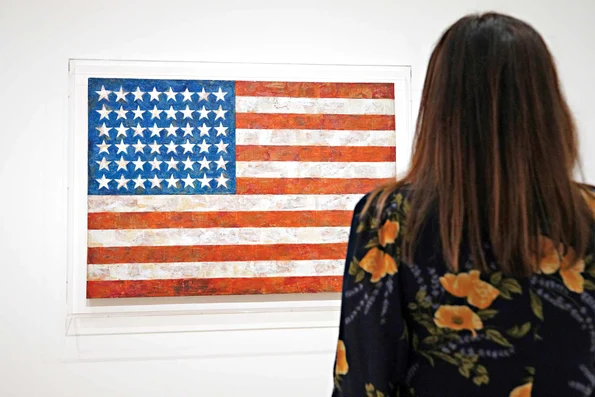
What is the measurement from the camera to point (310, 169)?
259 centimetres

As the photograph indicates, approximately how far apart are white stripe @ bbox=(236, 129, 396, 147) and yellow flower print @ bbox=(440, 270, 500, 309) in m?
1.69

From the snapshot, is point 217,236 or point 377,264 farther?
point 217,236

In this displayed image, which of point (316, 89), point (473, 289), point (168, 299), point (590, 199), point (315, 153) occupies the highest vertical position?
point (316, 89)

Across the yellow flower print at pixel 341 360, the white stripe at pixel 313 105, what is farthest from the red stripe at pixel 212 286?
the yellow flower print at pixel 341 360

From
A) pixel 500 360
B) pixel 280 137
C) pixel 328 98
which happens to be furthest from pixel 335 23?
pixel 500 360

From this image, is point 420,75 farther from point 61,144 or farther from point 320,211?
point 61,144

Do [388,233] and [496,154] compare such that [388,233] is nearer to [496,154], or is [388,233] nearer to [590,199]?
[496,154]

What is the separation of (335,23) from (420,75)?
385 mm

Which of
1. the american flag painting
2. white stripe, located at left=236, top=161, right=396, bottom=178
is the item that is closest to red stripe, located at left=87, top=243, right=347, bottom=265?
the american flag painting

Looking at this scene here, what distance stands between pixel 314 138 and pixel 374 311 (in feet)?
5.49

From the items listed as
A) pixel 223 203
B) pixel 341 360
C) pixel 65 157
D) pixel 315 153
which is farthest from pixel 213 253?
pixel 341 360

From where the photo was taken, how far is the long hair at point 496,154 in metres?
0.94

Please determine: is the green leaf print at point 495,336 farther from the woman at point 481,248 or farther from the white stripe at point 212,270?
the white stripe at point 212,270

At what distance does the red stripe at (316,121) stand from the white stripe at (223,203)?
26 centimetres
